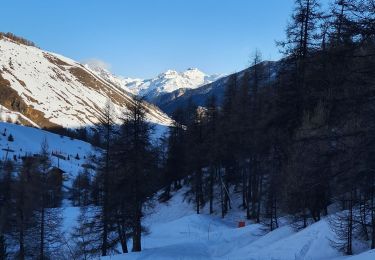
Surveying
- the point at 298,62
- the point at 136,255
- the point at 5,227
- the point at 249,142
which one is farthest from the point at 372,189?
the point at 5,227

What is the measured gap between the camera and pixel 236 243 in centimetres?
2775

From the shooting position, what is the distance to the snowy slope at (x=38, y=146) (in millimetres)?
118500

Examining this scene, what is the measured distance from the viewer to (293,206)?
75.6 ft

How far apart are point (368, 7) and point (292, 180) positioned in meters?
11.8

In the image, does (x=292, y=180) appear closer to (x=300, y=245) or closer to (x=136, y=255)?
(x=300, y=245)

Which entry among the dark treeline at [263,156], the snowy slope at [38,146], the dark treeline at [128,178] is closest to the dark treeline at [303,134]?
the dark treeline at [263,156]

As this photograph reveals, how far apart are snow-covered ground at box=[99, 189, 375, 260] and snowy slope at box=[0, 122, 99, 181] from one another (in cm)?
7452

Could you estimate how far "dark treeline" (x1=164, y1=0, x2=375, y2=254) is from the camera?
34.8 feet

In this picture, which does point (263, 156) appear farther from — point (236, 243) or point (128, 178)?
point (128, 178)

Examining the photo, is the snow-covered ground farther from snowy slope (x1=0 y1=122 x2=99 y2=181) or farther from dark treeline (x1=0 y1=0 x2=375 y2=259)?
snowy slope (x1=0 y1=122 x2=99 y2=181)

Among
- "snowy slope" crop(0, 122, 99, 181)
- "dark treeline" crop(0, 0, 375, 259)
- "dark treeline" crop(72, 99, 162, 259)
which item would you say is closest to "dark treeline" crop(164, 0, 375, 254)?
"dark treeline" crop(0, 0, 375, 259)

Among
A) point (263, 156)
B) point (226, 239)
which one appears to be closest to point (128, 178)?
point (226, 239)

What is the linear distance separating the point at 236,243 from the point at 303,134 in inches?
447

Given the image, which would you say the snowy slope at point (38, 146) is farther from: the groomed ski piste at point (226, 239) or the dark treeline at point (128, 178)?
the dark treeline at point (128, 178)
